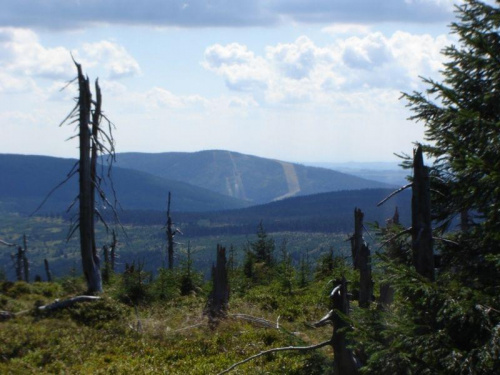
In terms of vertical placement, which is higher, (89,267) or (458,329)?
(458,329)

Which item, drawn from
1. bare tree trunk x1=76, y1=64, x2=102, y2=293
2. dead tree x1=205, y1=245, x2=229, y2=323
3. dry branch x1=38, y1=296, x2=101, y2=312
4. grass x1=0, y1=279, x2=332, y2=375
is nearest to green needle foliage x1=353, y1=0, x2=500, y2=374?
grass x1=0, y1=279, x2=332, y2=375

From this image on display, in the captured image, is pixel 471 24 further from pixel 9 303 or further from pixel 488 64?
pixel 9 303

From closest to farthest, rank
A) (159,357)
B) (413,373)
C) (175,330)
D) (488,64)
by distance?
(413,373)
(488,64)
(159,357)
(175,330)

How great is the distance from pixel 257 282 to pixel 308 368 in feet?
73.4

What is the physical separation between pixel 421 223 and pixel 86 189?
14.8 metres

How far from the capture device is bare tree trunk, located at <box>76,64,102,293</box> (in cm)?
2095

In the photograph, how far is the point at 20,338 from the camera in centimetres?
1474

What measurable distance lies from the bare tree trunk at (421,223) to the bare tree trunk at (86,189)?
1461 centimetres

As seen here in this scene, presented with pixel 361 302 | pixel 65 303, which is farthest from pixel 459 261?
pixel 65 303

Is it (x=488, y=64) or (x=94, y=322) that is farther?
(x=94, y=322)

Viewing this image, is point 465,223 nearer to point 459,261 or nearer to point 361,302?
point 459,261

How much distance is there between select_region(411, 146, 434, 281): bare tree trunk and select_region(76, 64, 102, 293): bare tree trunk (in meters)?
14.6

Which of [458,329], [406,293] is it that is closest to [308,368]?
[406,293]

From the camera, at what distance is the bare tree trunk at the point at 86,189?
20953mm
